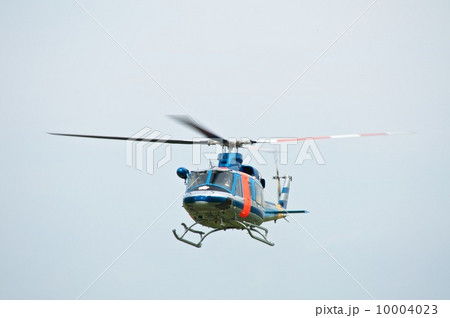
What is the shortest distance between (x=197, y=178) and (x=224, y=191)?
54.5 inches

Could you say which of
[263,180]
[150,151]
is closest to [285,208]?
[263,180]

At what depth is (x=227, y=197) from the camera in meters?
41.9

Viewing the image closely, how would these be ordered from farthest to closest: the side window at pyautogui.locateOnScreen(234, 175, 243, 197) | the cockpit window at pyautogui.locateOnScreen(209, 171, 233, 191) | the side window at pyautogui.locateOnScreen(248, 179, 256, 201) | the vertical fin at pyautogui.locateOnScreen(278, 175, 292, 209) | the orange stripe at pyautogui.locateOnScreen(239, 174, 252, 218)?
the vertical fin at pyautogui.locateOnScreen(278, 175, 292, 209), the side window at pyautogui.locateOnScreen(248, 179, 256, 201), the orange stripe at pyautogui.locateOnScreen(239, 174, 252, 218), the side window at pyautogui.locateOnScreen(234, 175, 243, 197), the cockpit window at pyautogui.locateOnScreen(209, 171, 233, 191)

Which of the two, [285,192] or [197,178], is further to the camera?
[285,192]

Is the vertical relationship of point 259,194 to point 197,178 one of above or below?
below

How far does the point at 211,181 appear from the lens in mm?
42375

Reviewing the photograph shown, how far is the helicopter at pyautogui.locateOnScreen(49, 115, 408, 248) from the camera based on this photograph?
41844 millimetres

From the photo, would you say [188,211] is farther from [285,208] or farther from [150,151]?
[285,208]

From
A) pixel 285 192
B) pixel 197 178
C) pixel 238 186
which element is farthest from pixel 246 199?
pixel 285 192

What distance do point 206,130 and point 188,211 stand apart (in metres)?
3.24

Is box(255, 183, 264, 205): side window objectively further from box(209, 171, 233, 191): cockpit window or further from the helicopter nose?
the helicopter nose

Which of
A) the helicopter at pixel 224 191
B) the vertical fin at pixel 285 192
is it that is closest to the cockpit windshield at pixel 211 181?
the helicopter at pixel 224 191

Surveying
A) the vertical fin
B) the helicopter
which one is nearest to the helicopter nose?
the helicopter

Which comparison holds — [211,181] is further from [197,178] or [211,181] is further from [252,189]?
[252,189]
